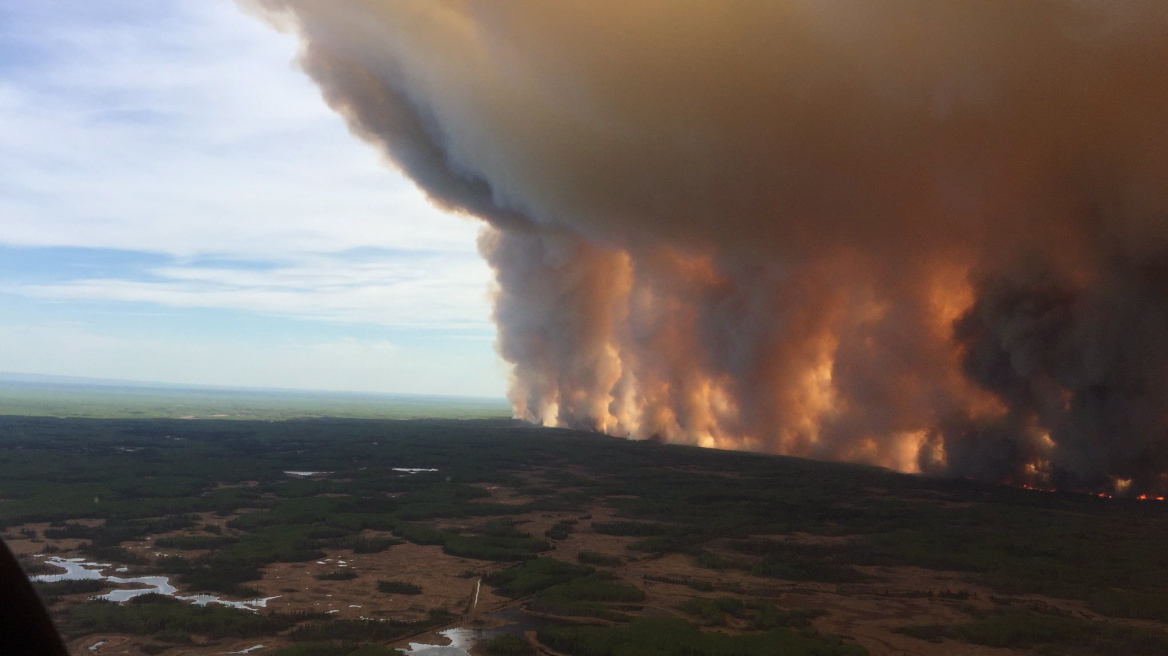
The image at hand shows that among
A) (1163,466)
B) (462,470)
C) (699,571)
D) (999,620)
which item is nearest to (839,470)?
(1163,466)

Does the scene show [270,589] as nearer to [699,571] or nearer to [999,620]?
[699,571]

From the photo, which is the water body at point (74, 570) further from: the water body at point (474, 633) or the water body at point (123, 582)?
the water body at point (474, 633)

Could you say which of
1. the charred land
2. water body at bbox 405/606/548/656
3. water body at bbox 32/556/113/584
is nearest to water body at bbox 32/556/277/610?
water body at bbox 32/556/113/584

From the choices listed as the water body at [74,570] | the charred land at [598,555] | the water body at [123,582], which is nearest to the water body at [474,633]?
the charred land at [598,555]

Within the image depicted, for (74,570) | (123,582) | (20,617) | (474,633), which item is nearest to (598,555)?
(474,633)

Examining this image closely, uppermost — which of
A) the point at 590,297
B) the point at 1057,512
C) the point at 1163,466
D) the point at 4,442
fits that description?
the point at 590,297

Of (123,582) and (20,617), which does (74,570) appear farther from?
(20,617)
